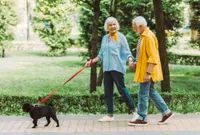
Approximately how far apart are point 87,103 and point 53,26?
24124mm

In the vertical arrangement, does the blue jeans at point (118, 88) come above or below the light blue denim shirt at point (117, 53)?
below

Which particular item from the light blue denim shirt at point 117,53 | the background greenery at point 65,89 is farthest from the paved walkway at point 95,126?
the light blue denim shirt at point 117,53

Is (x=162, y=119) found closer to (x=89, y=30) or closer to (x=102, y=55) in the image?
(x=102, y=55)

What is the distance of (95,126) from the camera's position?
6.94 metres

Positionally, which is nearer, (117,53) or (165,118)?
(165,118)

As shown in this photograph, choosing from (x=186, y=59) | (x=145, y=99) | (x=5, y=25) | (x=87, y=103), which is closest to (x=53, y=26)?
(x=5, y=25)

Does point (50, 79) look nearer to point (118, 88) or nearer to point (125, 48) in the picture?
point (118, 88)

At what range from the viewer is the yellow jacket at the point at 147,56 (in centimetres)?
662

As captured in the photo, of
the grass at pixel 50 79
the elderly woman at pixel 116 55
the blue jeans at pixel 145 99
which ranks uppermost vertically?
the elderly woman at pixel 116 55

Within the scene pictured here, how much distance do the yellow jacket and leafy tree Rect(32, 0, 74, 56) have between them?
2527cm

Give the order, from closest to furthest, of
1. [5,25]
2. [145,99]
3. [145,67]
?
1. [145,67]
2. [145,99]
3. [5,25]

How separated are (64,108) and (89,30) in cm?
1800

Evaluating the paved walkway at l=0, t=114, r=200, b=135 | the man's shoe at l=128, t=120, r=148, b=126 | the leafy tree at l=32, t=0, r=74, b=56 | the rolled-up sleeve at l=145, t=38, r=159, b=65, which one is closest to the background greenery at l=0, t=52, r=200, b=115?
the paved walkway at l=0, t=114, r=200, b=135

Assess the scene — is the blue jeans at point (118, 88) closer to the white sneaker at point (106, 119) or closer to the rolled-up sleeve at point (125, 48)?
the white sneaker at point (106, 119)
